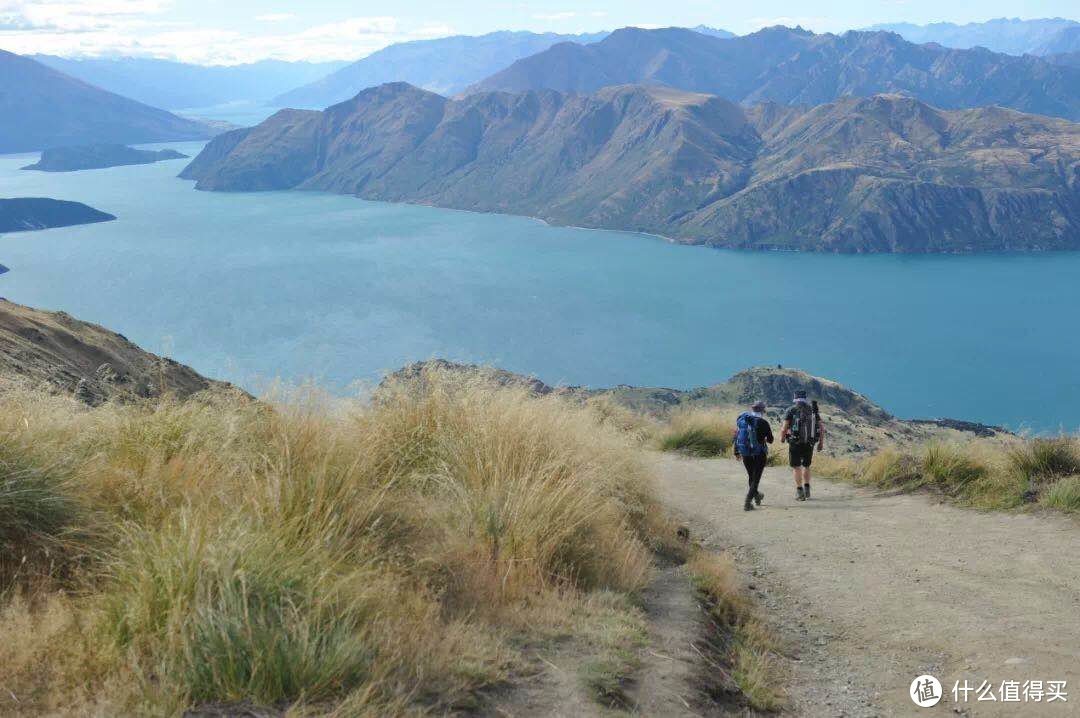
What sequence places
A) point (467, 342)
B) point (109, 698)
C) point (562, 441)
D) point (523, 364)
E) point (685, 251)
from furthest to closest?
point (685, 251) → point (467, 342) → point (523, 364) → point (562, 441) → point (109, 698)

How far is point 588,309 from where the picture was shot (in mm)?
119188

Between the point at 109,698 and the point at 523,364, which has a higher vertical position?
the point at 109,698

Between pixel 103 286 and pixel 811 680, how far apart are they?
137660mm

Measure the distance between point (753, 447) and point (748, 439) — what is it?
0.42ft

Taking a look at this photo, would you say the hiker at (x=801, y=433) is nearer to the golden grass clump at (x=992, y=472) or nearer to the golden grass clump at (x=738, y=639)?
the golden grass clump at (x=992, y=472)

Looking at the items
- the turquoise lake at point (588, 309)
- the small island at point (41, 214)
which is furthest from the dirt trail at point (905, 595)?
the small island at point (41, 214)

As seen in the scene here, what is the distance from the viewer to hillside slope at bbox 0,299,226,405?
47.3 feet

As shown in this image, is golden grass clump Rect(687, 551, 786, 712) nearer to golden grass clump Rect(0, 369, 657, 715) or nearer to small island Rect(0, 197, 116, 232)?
golden grass clump Rect(0, 369, 657, 715)

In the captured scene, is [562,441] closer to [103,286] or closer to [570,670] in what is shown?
[570,670]

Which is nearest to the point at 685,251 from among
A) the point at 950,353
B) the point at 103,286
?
the point at 950,353

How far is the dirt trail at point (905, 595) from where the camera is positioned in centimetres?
508

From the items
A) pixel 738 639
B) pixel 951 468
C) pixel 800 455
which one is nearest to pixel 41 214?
pixel 800 455

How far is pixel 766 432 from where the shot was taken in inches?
431

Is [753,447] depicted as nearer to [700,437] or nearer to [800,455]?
[800,455]
